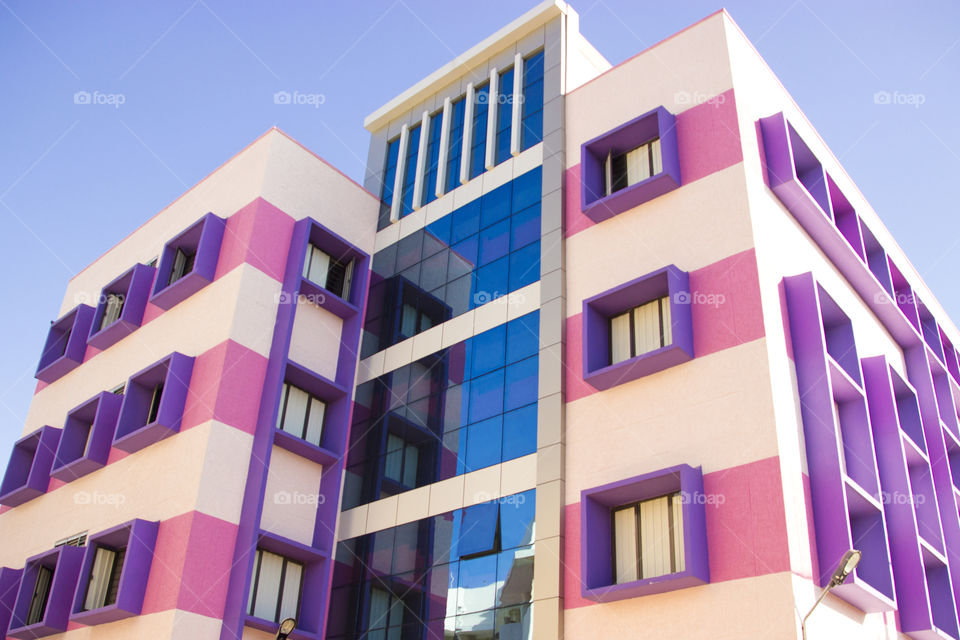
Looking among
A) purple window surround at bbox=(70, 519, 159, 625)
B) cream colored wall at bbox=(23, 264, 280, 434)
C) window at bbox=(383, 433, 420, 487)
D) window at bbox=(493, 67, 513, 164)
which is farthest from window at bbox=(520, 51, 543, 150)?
purple window surround at bbox=(70, 519, 159, 625)

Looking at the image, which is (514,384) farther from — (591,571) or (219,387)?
(219,387)

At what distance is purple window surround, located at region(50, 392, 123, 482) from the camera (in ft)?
86.5

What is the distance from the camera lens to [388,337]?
91.0 feet

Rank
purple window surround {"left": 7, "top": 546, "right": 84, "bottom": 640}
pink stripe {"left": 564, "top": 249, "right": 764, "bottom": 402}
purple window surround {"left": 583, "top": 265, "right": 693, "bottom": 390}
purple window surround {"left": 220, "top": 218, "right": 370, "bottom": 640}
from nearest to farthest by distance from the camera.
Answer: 1. pink stripe {"left": 564, "top": 249, "right": 764, "bottom": 402}
2. purple window surround {"left": 583, "top": 265, "right": 693, "bottom": 390}
3. purple window surround {"left": 220, "top": 218, "right": 370, "bottom": 640}
4. purple window surround {"left": 7, "top": 546, "right": 84, "bottom": 640}

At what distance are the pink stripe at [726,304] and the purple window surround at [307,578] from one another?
9.28m

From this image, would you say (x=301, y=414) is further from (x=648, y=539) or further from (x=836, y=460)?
(x=836, y=460)

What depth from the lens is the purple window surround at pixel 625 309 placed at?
19734 millimetres

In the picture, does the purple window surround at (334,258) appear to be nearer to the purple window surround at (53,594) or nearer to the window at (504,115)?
the window at (504,115)

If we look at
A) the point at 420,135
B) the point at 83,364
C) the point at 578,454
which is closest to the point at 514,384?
the point at 578,454

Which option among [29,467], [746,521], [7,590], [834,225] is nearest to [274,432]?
[7,590]

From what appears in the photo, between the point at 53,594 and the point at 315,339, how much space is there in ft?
33.7

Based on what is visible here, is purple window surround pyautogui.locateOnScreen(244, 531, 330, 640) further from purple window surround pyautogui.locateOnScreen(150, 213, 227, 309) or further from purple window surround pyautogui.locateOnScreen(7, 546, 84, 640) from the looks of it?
purple window surround pyautogui.locateOnScreen(150, 213, 227, 309)

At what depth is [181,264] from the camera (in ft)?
95.1

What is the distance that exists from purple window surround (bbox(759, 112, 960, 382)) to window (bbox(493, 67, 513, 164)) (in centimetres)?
819
